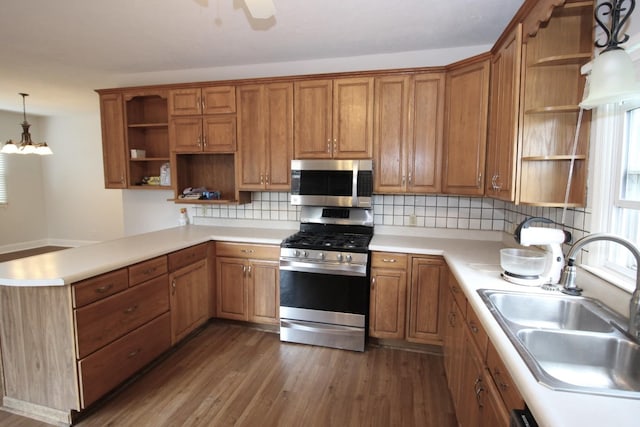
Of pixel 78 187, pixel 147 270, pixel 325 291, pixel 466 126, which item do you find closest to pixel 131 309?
pixel 147 270

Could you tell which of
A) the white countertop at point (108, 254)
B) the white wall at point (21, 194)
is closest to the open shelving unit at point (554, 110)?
the white countertop at point (108, 254)

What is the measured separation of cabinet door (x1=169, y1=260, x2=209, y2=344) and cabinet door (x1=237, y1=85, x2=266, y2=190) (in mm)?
887

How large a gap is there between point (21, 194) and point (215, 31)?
617 centimetres

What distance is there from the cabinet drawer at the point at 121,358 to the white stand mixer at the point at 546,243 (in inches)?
94.3

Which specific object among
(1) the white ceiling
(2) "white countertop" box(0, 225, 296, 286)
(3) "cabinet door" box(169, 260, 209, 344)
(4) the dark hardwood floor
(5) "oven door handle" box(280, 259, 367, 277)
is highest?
(1) the white ceiling

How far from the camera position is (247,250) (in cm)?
302

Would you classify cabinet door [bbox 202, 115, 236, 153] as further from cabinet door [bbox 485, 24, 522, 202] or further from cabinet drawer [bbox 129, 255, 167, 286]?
cabinet door [bbox 485, 24, 522, 202]

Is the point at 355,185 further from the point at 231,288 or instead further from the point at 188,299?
the point at 188,299

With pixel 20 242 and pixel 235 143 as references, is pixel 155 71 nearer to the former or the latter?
pixel 235 143

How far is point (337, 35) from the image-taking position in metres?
2.58

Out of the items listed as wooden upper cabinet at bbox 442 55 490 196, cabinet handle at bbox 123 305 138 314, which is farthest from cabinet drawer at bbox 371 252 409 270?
cabinet handle at bbox 123 305 138 314

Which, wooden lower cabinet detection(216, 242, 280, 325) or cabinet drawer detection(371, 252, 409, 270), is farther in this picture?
wooden lower cabinet detection(216, 242, 280, 325)

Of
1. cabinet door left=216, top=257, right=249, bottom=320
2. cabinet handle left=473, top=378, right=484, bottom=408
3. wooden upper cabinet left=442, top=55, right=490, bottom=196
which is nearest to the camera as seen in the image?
cabinet handle left=473, top=378, right=484, bottom=408

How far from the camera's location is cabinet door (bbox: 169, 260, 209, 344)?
2.66m
